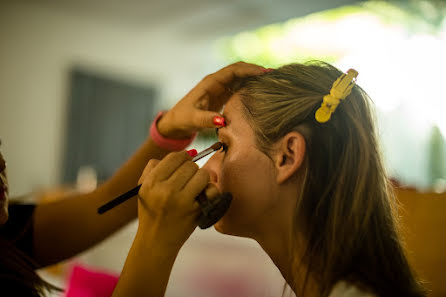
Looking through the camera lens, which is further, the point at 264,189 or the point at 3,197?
the point at 3,197

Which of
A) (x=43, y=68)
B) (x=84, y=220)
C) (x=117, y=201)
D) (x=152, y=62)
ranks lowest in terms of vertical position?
(x=43, y=68)

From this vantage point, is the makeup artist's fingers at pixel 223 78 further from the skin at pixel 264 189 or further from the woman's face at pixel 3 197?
the woman's face at pixel 3 197

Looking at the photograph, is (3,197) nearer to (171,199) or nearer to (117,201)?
(117,201)

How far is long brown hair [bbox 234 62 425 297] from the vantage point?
0.69m

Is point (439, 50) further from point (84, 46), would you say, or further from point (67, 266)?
point (84, 46)

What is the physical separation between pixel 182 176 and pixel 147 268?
0.17m

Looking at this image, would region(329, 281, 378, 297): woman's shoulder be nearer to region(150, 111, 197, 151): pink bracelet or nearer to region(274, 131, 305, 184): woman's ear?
region(274, 131, 305, 184): woman's ear

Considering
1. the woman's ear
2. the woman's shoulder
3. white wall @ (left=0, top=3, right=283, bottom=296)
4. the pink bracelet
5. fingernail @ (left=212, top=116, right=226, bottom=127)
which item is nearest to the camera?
the woman's shoulder

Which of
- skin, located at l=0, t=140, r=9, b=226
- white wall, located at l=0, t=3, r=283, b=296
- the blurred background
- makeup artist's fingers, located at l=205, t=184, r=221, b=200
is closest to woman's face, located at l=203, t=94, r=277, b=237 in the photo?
makeup artist's fingers, located at l=205, t=184, r=221, b=200

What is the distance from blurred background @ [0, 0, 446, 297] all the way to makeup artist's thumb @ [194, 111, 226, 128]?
2.61 metres

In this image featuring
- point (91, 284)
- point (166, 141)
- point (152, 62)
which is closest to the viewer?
point (166, 141)

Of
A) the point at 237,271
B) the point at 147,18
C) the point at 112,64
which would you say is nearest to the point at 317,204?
the point at 237,271

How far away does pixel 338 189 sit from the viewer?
2.39 feet

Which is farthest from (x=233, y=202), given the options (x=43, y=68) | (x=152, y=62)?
(x=152, y=62)
